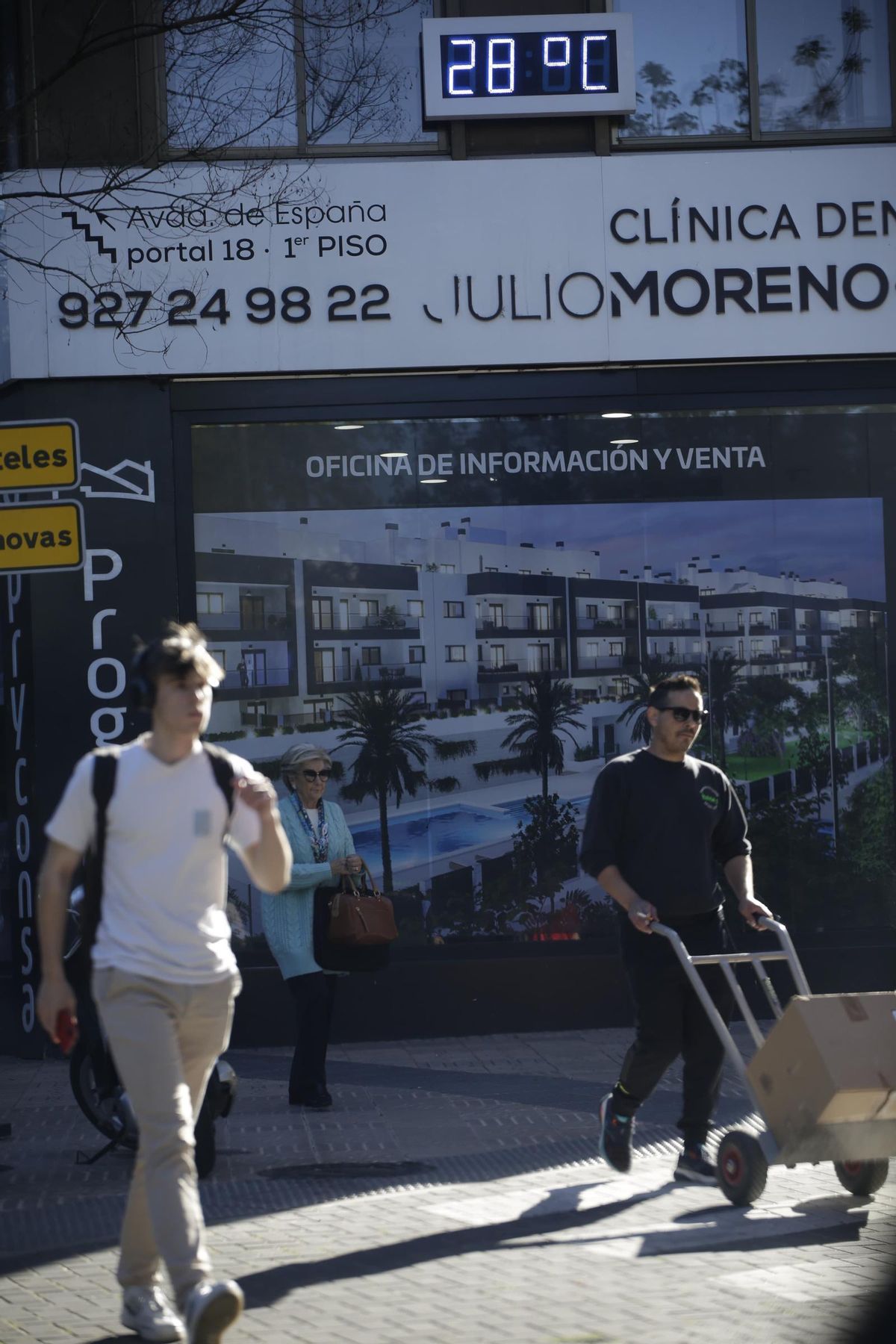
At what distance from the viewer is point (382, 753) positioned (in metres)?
11.1

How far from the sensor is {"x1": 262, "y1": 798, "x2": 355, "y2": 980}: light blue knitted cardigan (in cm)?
852

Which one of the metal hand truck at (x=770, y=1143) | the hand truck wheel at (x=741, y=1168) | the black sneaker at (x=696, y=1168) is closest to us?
the metal hand truck at (x=770, y=1143)

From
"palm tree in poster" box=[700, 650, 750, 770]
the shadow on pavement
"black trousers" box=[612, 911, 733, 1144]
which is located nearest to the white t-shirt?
the shadow on pavement

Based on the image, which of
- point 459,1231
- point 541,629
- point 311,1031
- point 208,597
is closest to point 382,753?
point 541,629

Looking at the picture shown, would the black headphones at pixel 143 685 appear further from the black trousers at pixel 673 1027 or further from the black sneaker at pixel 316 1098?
the black sneaker at pixel 316 1098

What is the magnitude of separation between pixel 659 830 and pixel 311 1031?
2.51 metres

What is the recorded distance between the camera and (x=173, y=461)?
11.0 metres

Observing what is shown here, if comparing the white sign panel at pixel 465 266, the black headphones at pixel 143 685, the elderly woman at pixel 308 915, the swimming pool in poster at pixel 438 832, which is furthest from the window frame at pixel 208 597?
the black headphones at pixel 143 685

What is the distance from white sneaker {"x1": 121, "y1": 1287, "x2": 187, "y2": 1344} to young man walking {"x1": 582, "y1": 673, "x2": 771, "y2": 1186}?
234 cm

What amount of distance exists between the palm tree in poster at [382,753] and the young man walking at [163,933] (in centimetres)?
618

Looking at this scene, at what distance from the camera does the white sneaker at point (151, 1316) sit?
189 inches

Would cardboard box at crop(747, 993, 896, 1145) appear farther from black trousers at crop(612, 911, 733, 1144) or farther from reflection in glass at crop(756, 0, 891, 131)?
reflection in glass at crop(756, 0, 891, 131)

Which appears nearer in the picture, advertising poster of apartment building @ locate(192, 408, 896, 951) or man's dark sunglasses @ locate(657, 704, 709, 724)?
man's dark sunglasses @ locate(657, 704, 709, 724)

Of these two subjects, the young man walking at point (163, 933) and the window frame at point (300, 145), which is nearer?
the young man walking at point (163, 933)
